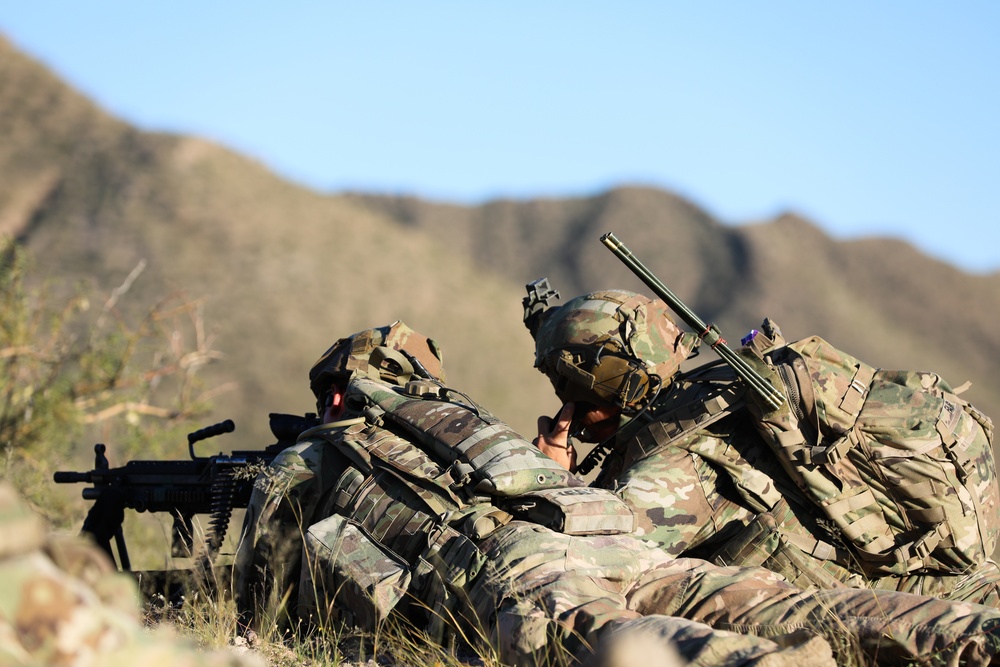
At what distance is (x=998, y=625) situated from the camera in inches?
144

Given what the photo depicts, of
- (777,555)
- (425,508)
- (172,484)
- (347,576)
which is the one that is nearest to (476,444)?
(425,508)

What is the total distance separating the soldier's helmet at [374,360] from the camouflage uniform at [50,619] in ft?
10.7

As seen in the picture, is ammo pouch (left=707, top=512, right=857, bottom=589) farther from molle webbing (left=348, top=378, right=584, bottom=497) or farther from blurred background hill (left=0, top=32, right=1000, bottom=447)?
blurred background hill (left=0, top=32, right=1000, bottom=447)

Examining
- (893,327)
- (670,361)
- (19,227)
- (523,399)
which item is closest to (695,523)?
(670,361)

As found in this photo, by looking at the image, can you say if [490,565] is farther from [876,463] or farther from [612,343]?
[876,463]

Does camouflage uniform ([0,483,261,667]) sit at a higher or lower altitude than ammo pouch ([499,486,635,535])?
higher

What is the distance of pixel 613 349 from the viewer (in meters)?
5.64

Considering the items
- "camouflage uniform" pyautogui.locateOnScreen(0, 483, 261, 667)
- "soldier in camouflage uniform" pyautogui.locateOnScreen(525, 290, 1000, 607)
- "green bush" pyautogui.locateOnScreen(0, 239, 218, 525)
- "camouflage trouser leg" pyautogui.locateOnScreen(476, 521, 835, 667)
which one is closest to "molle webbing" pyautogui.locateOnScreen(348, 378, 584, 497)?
"camouflage trouser leg" pyautogui.locateOnScreen(476, 521, 835, 667)

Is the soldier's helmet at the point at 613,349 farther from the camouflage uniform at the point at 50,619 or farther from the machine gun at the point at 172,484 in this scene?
the camouflage uniform at the point at 50,619

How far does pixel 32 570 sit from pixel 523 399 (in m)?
30.5

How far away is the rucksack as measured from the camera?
5031 millimetres

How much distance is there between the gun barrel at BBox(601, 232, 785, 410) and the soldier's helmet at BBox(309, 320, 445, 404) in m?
1.21

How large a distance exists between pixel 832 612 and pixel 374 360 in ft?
8.56

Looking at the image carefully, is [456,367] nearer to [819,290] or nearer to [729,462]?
[729,462]
